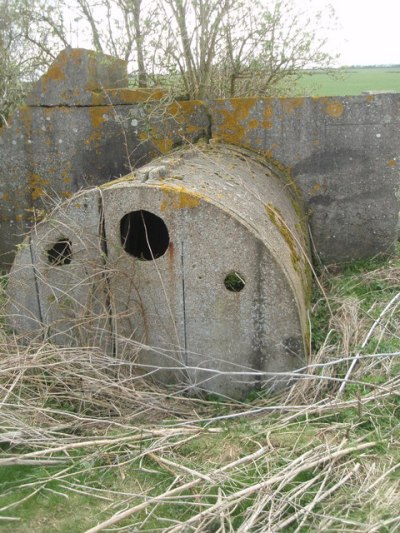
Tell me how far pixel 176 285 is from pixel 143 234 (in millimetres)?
1074

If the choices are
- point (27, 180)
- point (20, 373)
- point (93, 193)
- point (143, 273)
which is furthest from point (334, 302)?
point (27, 180)

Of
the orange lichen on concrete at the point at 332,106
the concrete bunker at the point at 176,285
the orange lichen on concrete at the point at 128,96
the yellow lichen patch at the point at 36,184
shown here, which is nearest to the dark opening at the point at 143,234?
the concrete bunker at the point at 176,285

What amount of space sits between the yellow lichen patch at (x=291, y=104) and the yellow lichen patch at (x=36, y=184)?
8.70 feet

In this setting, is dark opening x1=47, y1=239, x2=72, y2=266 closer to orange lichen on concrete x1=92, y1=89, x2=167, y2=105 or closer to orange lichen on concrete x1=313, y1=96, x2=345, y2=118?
orange lichen on concrete x1=92, y1=89, x2=167, y2=105

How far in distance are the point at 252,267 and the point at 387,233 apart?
2.85m

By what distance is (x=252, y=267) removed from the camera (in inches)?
163

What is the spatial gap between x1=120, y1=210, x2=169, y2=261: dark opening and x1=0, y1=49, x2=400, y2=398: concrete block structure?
0.02 meters

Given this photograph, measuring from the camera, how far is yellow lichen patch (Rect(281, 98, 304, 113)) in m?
6.12

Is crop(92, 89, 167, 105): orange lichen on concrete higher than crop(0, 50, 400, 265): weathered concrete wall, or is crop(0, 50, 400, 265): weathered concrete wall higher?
crop(92, 89, 167, 105): orange lichen on concrete

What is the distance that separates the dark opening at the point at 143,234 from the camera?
4.81 m

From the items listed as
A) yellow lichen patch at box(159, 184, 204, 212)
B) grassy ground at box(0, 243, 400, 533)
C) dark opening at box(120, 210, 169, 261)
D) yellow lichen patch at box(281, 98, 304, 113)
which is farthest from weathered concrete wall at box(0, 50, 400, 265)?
yellow lichen patch at box(159, 184, 204, 212)

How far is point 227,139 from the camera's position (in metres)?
6.27

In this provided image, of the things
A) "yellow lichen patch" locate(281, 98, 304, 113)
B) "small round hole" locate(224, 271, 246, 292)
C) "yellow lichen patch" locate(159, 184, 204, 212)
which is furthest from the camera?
"yellow lichen patch" locate(281, 98, 304, 113)

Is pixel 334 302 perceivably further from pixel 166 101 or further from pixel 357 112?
pixel 166 101
